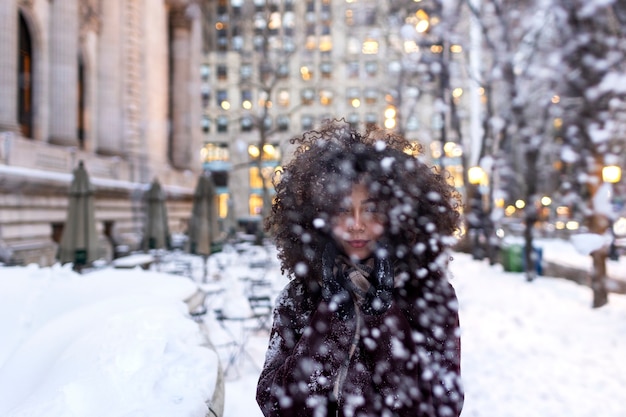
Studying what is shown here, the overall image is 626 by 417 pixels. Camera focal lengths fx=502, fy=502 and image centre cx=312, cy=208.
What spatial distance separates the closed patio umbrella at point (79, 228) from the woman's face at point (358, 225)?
35.0 feet

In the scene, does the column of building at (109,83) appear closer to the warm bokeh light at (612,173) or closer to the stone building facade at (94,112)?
the stone building facade at (94,112)

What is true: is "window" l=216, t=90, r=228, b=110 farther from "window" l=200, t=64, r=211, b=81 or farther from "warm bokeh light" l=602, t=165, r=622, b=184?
"warm bokeh light" l=602, t=165, r=622, b=184

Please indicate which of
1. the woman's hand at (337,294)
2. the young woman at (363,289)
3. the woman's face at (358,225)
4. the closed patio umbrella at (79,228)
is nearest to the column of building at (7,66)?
the closed patio umbrella at (79,228)

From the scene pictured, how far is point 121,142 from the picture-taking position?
23.4m

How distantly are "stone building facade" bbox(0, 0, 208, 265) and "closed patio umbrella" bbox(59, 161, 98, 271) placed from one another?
147 cm

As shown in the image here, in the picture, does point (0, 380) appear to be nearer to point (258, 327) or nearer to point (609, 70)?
point (258, 327)

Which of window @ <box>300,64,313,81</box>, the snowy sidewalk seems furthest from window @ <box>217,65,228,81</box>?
the snowy sidewalk

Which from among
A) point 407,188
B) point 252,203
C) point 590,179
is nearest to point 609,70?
point 590,179

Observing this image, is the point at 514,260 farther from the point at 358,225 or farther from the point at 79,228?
the point at 358,225

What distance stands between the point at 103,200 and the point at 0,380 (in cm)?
1801

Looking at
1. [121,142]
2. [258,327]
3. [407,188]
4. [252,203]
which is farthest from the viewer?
[252,203]

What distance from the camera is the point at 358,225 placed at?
188cm

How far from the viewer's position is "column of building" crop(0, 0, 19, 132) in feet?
47.1

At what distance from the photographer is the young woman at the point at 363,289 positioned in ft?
5.76
